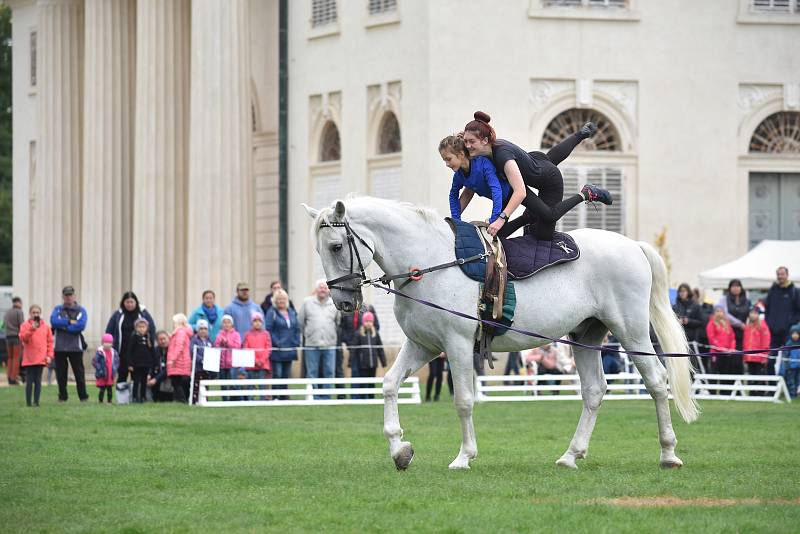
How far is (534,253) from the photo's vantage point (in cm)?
1386

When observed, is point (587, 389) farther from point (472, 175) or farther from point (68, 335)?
point (68, 335)

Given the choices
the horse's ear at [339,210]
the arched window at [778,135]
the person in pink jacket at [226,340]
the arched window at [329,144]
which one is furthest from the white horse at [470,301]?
the arched window at [329,144]

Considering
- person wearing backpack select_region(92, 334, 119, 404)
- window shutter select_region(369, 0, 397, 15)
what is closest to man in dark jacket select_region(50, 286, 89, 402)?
person wearing backpack select_region(92, 334, 119, 404)

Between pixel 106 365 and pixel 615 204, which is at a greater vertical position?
pixel 615 204

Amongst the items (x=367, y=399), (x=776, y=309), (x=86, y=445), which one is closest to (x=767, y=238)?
(x=776, y=309)

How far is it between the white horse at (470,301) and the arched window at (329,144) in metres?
25.0

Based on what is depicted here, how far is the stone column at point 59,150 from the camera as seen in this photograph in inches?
1836

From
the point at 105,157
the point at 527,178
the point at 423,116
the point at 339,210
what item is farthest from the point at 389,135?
the point at 339,210

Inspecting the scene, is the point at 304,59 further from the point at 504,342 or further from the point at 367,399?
the point at 504,342

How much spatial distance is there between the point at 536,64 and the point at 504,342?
23173 mm

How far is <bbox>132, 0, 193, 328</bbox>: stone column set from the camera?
133 ft

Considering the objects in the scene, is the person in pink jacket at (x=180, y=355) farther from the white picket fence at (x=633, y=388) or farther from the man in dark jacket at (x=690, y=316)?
the man in dark jacket at (x=690, y=316)

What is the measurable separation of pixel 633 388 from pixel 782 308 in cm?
302

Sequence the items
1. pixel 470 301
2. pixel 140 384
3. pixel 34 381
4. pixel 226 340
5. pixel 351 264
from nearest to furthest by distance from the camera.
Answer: pixel 351 264, pixel 470 301, pixel 34 381, pixel 140 384, pixel 226 340
